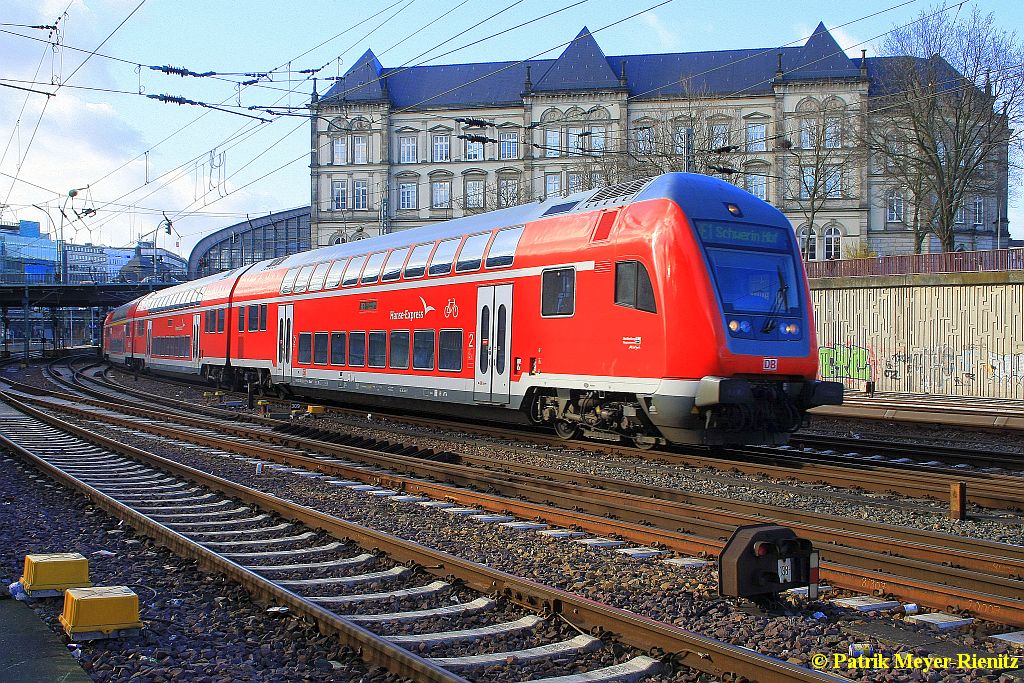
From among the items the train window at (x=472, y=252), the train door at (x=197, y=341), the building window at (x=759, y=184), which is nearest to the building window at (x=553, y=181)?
the building window at (x=759, y=184)

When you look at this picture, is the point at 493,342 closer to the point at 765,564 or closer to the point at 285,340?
the point at 285,340

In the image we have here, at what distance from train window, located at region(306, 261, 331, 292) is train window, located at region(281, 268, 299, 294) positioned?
1.19 m

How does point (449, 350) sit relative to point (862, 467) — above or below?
above

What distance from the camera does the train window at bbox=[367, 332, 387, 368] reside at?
1914 centimetres

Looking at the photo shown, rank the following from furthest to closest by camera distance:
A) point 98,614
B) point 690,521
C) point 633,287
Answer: point 633,287 < point 690,521 < point 98,614

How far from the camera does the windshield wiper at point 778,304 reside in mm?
12812

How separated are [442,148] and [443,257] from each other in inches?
2487

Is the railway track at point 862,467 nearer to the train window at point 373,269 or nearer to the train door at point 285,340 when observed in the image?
the train window at point 373,269

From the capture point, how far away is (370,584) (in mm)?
6938

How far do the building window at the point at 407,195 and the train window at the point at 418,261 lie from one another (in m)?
61.0

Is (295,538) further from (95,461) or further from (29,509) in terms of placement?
(95,461)

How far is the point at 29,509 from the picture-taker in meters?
10.3

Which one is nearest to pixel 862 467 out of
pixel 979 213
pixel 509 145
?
pixel 979 213

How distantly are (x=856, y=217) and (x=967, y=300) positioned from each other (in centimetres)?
4196
